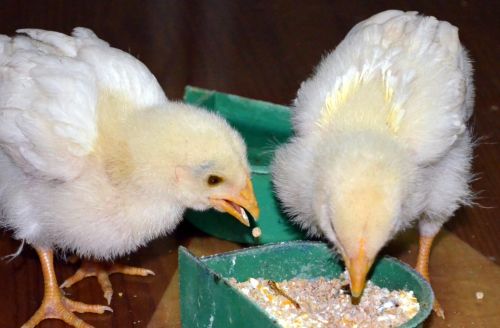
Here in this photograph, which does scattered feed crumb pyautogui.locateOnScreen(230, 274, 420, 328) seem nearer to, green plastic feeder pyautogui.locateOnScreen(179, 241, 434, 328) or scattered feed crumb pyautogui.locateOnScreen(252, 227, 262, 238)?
green plastic feeder pyautogui.locateOnScreen(179, 241, 434, 328)

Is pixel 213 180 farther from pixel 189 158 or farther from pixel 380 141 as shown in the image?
pixel 380 141

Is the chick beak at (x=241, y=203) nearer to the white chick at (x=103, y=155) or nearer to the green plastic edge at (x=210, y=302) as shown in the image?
the white chick at (x=103, y=155)

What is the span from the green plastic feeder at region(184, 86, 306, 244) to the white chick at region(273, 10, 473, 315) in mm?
141

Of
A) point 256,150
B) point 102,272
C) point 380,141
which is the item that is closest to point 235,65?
point 256,150

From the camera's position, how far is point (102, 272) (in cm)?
201

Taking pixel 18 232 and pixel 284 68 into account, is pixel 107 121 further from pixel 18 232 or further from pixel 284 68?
pixel 284 68

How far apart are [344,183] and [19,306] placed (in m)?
0.81

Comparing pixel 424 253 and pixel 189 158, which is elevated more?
pixel 189 158

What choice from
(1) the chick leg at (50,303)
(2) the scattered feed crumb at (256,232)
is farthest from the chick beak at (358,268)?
(1) the chick leg at (50,303)

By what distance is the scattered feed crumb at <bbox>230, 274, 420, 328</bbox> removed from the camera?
1.61m

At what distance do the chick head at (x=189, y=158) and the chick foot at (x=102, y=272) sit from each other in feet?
1.31

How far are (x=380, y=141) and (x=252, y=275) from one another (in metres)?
0.36

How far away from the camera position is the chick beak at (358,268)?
1487mm

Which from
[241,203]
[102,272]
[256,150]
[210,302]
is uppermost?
[241,203]
